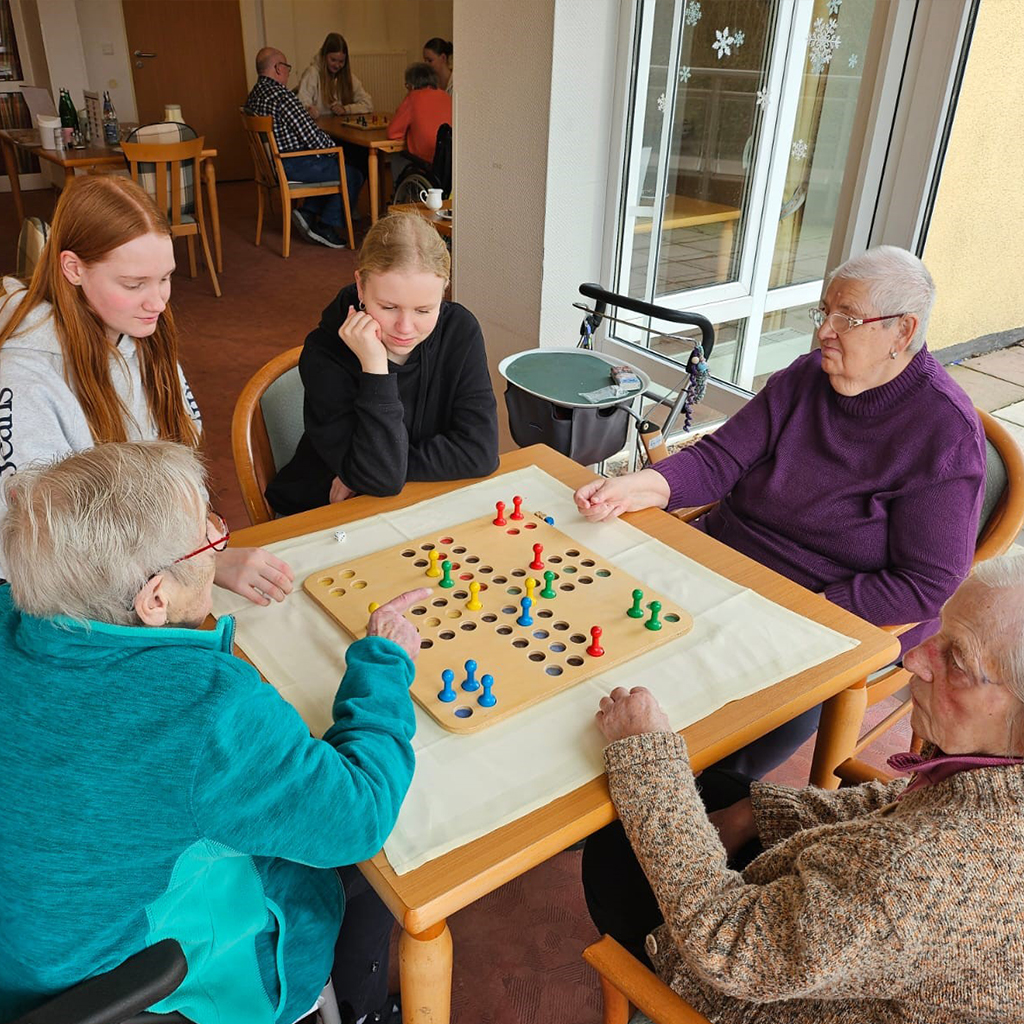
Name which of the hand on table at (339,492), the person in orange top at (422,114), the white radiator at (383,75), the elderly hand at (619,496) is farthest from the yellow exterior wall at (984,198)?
the white radiator at (383,75)

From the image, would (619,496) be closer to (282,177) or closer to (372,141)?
(282,177)

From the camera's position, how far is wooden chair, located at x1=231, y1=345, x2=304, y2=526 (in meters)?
1.91

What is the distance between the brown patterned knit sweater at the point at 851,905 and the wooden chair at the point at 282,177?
6178 millimetres

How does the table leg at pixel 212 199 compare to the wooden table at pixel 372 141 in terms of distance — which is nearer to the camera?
the table leg at pixel 212 199

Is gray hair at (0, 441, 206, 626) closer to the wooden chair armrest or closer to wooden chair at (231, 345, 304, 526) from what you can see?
the wooden chair armrest

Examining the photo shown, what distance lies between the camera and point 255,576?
144 cm

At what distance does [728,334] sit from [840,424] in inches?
65.1

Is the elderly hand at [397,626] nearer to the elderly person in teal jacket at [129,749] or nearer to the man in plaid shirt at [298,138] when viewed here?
the elderly person in teal jacket at [129,749]

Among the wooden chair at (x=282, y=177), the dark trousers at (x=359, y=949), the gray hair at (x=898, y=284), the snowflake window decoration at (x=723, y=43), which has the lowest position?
the dark trousers at (x=359, y=949)

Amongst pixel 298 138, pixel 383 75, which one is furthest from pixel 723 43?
pixel 383 75

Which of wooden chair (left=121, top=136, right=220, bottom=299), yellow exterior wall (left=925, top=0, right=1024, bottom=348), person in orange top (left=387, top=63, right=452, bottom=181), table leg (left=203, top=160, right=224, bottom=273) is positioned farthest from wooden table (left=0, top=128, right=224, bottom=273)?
yellow exterior wall (left=925, top=0, right=1024, bottom=348)

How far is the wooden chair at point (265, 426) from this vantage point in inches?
75.2

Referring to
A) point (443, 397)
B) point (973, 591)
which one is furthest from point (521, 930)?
point (973, 591)

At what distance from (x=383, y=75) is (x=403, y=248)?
8.70 m
